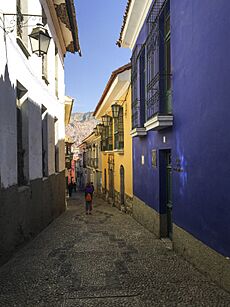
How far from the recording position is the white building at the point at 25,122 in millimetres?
5635

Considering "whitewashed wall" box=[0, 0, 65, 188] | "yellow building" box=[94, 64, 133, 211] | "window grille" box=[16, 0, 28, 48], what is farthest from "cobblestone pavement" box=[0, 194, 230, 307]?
"yellow building" box=[94, 64, 133, 211]

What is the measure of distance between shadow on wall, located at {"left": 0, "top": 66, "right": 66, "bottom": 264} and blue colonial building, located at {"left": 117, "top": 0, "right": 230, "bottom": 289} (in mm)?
2936

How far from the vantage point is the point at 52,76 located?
1112 centimetres

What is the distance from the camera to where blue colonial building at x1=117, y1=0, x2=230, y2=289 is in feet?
14.2

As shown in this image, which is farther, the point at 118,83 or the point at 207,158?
the point at 118,83

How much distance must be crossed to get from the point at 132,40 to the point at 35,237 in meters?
7.44

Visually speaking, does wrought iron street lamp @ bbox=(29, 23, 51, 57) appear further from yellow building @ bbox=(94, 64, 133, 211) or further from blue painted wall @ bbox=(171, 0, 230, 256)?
yellow building @ bbox=(94, 64, 133, 211)

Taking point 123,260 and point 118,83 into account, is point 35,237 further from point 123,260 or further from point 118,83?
point 118,83

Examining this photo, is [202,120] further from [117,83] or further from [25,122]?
[117,83]

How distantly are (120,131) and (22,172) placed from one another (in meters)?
7.43

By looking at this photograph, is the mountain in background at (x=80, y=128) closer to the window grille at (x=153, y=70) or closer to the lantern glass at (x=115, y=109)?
the lantern glass at (x=115, y=109)

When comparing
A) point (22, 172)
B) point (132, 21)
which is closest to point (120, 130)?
point (132, 21)

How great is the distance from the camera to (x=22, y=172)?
23.9 feet

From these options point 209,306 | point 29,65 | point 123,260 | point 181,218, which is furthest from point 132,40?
point 209,306
